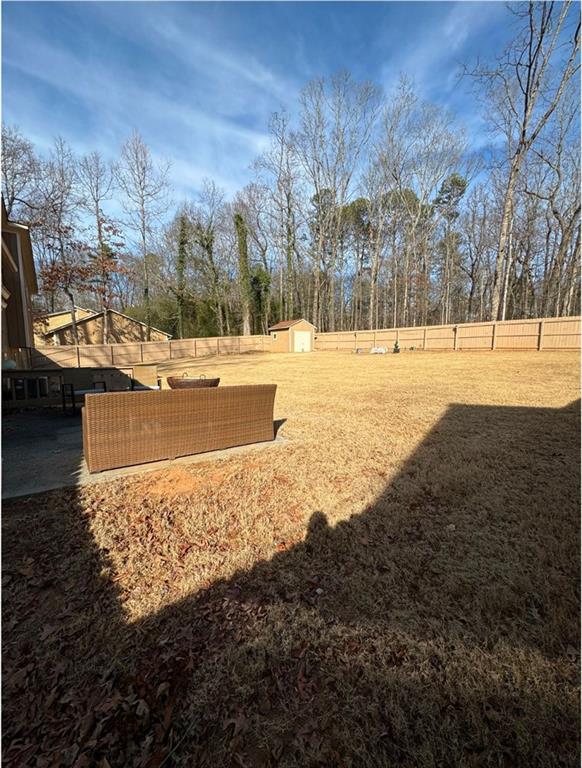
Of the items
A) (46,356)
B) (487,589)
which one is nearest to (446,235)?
(46,356)

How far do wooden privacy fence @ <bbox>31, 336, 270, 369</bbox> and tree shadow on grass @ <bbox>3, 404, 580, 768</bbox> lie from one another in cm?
1437

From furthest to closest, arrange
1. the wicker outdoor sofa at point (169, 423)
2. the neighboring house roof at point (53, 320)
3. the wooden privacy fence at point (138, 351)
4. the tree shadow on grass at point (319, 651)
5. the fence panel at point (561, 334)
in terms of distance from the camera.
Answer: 1. the neighboring house roof at point (53, 320)
2. the wooden privacy fence at point (138, 351)
3. the fence panel at point (561, 334)
4. the wicker outdoor sofa at point (169, 423)
5. the tree shadow on grass at point (319, 651)

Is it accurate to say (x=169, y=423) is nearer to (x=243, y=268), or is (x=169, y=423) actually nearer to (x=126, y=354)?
(x=126, y=354)

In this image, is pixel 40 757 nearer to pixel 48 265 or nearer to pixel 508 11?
pixel 508 11

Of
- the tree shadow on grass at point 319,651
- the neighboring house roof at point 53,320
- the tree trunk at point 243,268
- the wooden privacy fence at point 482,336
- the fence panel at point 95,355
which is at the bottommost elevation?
the tree shadow on grass at point 319,651

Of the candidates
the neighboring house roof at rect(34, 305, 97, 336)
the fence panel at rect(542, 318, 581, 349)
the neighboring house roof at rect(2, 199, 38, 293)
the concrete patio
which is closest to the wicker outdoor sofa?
the concrete patio

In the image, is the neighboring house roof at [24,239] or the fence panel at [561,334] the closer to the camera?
the neighboring house roof at [24,239]

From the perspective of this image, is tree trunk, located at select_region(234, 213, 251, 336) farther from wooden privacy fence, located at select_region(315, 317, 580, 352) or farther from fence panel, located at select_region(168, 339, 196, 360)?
wooden privacy fence, located at select_region(315, 317, 580, 352)

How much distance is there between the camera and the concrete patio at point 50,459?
3286mm

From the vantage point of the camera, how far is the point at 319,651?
1.75 m

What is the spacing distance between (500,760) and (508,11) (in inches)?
882

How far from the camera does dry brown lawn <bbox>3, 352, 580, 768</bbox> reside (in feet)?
4.48

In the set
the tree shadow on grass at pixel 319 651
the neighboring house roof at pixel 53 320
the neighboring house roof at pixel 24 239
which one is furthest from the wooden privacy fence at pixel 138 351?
the tree shadow on grass at pixel 319 651

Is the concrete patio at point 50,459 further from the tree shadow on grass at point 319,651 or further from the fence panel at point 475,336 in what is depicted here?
the fence panel at point 475,336
